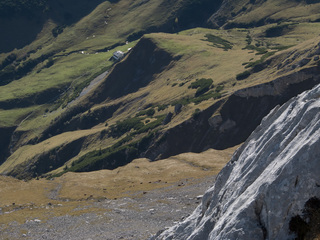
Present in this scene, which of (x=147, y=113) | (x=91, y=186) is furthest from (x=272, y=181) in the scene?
(x=147, y=113)

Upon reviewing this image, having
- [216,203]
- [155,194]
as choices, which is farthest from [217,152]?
[216,203]

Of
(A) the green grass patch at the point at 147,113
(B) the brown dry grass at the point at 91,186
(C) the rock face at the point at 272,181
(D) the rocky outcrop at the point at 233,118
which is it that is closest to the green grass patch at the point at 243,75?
(D) the rocky outcrop at the point at 233,118

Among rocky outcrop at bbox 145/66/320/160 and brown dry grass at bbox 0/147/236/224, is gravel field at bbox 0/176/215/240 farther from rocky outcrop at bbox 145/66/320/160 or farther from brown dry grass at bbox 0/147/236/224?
rocky outcrop at bbox 145/66/320/160

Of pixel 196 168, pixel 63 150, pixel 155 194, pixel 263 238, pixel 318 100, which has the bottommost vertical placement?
pixel 63 150

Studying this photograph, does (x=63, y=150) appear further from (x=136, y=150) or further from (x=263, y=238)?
(x=263, y=238)

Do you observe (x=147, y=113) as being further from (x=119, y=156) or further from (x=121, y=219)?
(x=121, y=219)

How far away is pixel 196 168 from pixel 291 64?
52170mm

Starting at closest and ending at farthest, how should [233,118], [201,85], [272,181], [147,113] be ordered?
1. [272,181]
2. [233,118]
3. [201,85]
4. [147,113]

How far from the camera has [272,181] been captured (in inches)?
Answer: 806

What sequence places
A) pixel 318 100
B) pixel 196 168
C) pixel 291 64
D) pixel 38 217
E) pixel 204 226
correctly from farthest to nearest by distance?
pixel 291 64, pixel 196 168, pixel 38 217, pixel 204 226, pixel 318 100

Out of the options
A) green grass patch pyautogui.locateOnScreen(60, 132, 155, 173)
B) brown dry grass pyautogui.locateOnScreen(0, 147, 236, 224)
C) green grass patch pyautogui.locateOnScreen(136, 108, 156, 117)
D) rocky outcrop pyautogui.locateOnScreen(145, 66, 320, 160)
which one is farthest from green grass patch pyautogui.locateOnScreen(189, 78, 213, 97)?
brown dry grass pyautogui.locateOnScreen(0, 147, 236, 224)

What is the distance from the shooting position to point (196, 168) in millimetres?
100188

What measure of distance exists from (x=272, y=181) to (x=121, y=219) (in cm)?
4903

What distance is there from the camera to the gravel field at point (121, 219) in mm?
59281
